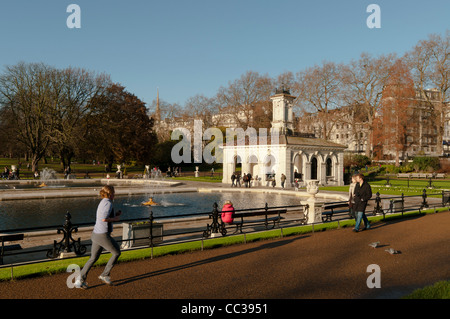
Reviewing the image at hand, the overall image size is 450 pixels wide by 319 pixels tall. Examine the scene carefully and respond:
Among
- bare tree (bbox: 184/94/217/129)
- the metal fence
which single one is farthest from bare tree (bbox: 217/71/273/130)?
the metal fence

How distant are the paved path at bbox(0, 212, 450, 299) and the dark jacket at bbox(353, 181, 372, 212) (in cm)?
136

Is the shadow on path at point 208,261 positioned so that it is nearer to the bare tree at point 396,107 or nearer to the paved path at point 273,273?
the paved path at point 273,273

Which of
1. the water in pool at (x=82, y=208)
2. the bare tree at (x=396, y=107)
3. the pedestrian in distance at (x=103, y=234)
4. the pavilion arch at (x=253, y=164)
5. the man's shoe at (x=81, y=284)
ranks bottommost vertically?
the water in pool at (x=82, y=208)

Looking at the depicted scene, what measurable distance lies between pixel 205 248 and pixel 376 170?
1979 inches

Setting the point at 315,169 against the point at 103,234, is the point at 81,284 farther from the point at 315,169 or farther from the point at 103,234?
the point at 315,169

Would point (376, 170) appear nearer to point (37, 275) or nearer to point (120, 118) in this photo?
point (120, 118)

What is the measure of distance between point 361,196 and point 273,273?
5.86 meters

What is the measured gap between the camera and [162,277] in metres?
7.48

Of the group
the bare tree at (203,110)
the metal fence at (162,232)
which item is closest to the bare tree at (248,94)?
the bare tree at (203,110)

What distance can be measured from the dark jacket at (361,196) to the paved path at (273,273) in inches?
53.6

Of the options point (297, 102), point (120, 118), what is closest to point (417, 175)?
point (297, 102)

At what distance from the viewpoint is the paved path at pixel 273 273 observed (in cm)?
655

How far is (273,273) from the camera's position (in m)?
7.76

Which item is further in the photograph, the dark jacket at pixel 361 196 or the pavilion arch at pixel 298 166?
the pavilion arch at pixel 298 166
